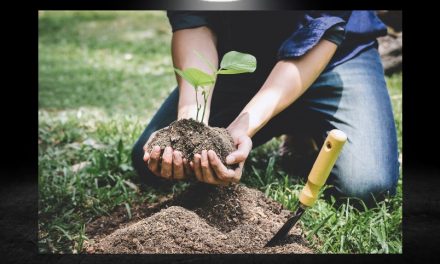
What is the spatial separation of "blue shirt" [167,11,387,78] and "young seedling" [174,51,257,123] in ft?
0.22

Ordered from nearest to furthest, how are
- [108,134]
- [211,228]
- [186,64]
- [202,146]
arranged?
[202,146]
[211,228]
[186,64]
[108,134]

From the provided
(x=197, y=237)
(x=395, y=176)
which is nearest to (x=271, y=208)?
(x=197, y=237)

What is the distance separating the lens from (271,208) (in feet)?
7.97

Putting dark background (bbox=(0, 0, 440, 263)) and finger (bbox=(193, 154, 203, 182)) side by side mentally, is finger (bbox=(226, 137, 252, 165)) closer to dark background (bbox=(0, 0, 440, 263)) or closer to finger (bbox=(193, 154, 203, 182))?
finger (bbox=(193, 154, 203, 182))

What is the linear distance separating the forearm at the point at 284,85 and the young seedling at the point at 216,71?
108 millimetres

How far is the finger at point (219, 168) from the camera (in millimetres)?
2266

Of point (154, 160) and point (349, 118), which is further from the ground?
point (349, 118)

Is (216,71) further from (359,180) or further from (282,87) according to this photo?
(359,180)

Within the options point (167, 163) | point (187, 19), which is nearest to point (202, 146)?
point (167, 163)
